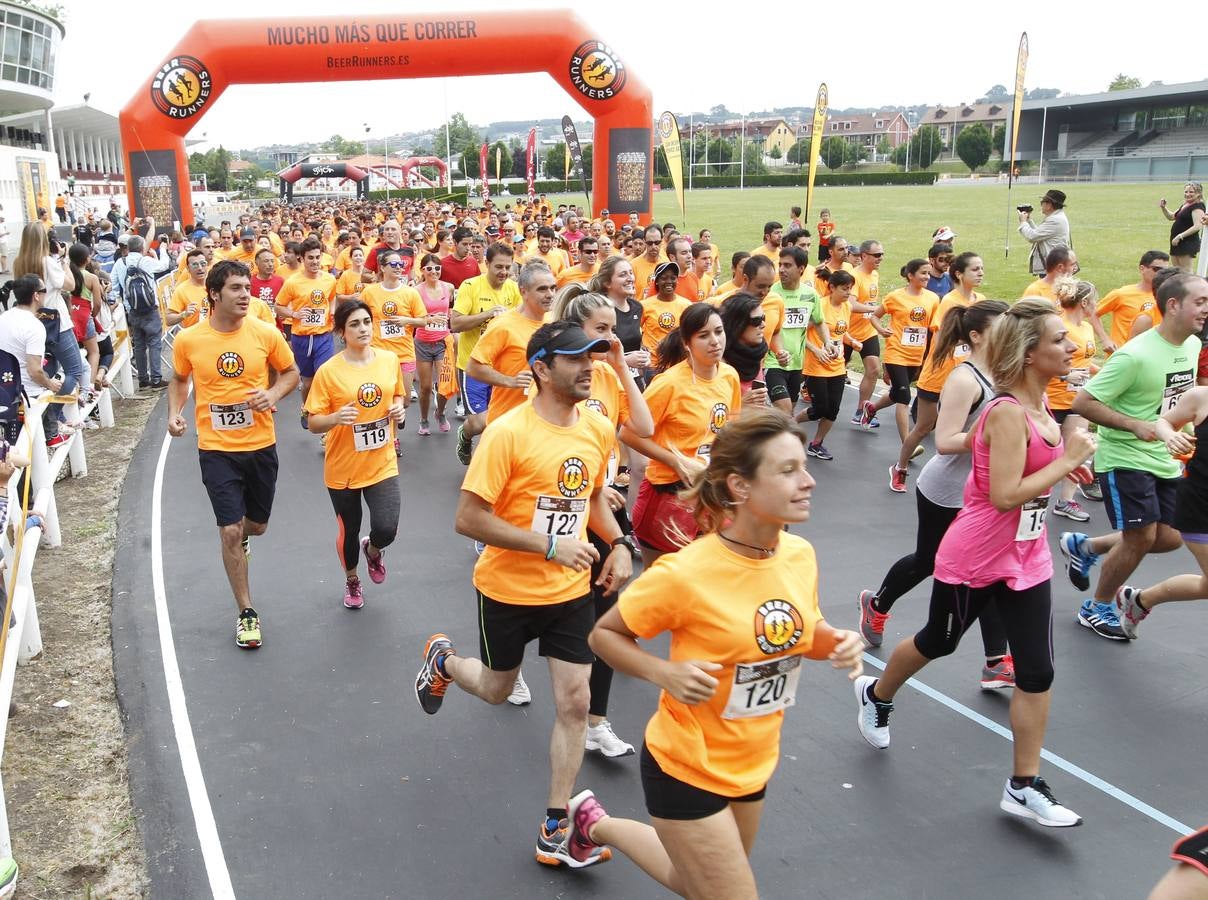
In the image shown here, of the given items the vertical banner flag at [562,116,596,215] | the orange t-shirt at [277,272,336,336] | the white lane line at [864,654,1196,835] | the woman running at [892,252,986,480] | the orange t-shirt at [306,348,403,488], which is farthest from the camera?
the vertical banner flag at [562,116,596,215]

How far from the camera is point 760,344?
19.7 feet

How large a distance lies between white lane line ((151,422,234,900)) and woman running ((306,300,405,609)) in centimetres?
119

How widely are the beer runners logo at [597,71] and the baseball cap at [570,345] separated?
18.0 meters

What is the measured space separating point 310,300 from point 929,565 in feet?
25.8

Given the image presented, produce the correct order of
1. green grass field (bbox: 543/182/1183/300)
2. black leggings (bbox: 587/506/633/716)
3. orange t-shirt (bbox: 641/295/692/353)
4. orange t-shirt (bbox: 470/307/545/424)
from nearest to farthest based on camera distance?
black leggings (bbox: 587/506/633/716) < orange t-shirt (bbox: 470/307/545/424) < orange t-shirt (bbox: 641/295/692/353) < green grass field (bbox: 543/182/1183/300)

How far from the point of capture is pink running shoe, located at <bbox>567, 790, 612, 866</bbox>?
369cm

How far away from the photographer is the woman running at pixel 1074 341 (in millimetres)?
7641

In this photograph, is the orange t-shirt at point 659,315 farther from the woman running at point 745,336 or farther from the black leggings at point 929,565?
the black leggings at point 929,565

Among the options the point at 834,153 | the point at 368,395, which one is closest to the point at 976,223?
the point at 368,395

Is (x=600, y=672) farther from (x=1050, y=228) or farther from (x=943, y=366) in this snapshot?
(x=1050, y=228)

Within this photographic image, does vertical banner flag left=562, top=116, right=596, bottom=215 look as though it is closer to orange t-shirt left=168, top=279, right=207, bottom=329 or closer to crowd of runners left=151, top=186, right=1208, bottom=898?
orange t-shirt left=168, top=279, right=207, bottom=329

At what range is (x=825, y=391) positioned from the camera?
9.78 meters

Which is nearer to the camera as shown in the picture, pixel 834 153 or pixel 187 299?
pixel 187 299

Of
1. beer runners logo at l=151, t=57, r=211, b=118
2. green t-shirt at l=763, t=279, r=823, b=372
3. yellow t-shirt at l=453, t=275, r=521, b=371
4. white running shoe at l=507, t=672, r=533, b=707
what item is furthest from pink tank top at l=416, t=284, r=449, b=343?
beer runners logo at l=151, t=57, r=211, b=118
